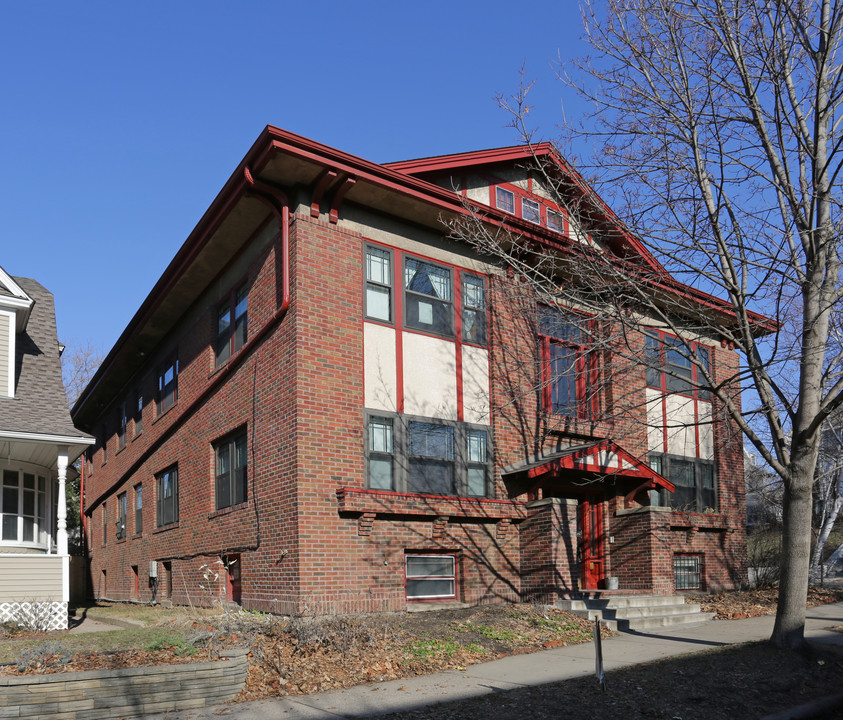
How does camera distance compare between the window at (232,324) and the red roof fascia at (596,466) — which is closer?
the red roof fascia at (596,466)

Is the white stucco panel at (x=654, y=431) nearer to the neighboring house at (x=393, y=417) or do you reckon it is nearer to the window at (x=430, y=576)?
the neighboring house at (x=393, y=417)

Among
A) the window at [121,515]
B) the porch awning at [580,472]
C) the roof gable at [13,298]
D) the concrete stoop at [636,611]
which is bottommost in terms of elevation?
the concrete stoop at [636,611]

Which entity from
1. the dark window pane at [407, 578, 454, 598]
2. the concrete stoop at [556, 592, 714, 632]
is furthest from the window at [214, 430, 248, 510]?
the concrete stoop at [556, 592, 714, 632]

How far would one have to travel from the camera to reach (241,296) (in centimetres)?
1645

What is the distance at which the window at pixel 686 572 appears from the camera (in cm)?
1817

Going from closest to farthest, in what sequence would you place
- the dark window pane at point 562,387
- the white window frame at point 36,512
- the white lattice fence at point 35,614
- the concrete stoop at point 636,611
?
the concrete stoop at point 636,611 → the white lattice fence at point 35,614 → the white window frame at point 36,512 → the dark window pane at point 562,387

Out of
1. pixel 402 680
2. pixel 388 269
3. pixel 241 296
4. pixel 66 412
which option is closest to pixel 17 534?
pixel 66 412

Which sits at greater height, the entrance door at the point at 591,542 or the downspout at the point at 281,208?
the downspout at the point at 281,208

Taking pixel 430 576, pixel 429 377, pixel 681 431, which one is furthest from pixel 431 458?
pixel 681 431

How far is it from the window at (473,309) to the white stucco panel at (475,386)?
0.26 metres

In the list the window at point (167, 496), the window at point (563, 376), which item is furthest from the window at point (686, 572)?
the window at point (167, 496)

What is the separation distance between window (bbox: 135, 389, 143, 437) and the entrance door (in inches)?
548

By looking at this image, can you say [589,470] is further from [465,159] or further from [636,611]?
[465,159]

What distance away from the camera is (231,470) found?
1605cm
